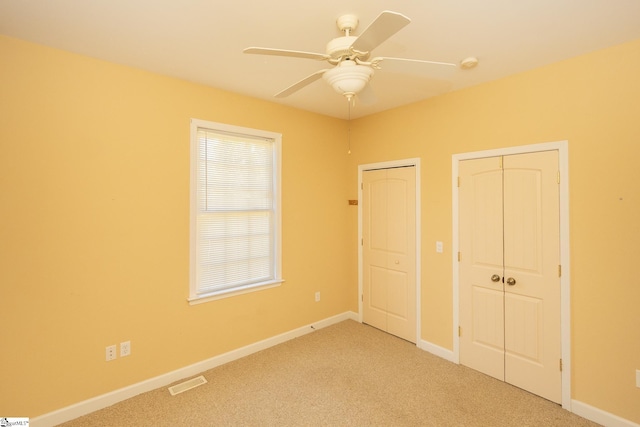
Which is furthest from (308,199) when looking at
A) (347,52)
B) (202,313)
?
(347,52)

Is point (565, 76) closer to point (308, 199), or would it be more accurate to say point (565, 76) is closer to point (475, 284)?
point (475, 284)

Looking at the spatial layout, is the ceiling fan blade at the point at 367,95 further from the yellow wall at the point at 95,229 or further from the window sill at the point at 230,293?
the window sill at the point at 230,293

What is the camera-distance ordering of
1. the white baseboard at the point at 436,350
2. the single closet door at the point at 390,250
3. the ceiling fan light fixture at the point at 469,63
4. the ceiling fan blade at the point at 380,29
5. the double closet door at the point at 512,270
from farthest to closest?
the single closet door at the point at 390,250
the white baseboard at the point at 436,350
the double closet door at the point at 512,270
the ceiling fan light fixture at the point at 469,63
the ceiling fan blade at the point at 380,29

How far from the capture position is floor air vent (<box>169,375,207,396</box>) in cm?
260

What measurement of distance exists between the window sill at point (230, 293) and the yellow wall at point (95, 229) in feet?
0.21

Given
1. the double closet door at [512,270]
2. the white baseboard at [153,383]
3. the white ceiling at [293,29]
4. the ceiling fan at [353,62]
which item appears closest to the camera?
the ceiling fan at [353,62]

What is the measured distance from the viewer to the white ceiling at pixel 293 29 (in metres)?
1.75

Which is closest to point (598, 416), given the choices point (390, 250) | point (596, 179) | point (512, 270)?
point (512, 270)

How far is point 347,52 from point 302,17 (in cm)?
53

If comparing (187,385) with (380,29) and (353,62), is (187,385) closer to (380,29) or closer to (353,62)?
(353,62)

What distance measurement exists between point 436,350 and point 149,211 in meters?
3.17

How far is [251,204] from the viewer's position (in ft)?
10.9

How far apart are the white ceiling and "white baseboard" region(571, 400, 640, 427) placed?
8.73ft

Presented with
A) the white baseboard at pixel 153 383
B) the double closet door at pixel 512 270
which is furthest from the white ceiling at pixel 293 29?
the white baseboard at pixel 153 383
